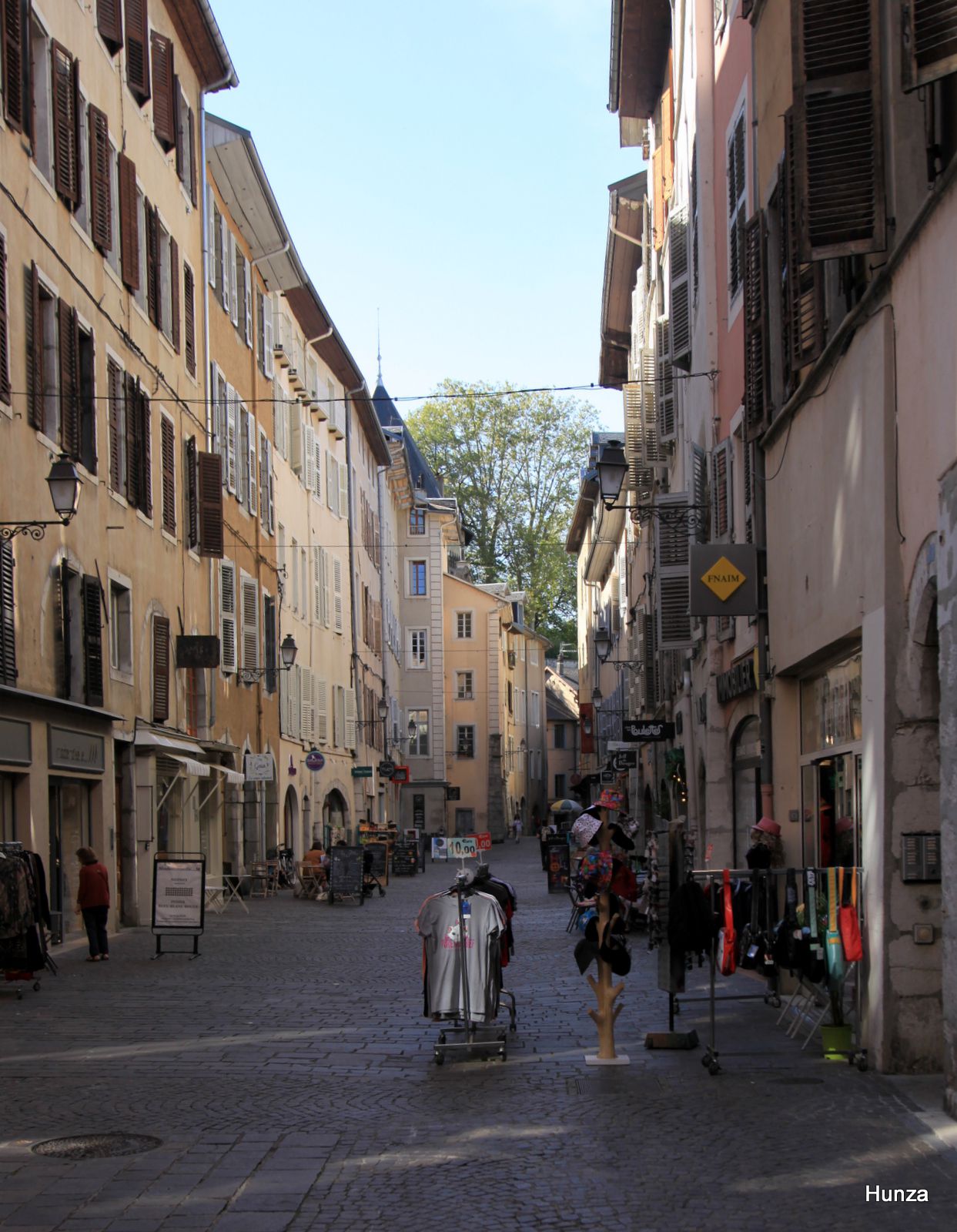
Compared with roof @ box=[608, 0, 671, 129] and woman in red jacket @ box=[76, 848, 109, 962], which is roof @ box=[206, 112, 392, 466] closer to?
roof @ box=[608, 0, 671, 129]

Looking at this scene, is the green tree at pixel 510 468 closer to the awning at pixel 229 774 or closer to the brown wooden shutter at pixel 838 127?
the awning at pixel 229 774

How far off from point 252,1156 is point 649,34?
89.4ft

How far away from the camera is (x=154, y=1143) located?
29.0ft

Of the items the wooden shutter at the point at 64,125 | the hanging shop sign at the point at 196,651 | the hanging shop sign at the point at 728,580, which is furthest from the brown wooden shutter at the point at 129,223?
the hanging shop sign at the point at 728,580

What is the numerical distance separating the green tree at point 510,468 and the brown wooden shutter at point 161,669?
141 ft

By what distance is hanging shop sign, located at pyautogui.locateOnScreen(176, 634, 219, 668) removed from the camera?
2839 centimetres

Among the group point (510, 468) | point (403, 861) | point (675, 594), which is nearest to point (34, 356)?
point (675, 594)

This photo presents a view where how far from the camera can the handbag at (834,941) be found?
35.6 ft

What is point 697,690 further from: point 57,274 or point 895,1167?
point 895,1167

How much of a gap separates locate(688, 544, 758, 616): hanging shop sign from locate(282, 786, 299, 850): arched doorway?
25.2 m

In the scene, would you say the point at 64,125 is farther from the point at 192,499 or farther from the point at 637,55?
the point at 637,55

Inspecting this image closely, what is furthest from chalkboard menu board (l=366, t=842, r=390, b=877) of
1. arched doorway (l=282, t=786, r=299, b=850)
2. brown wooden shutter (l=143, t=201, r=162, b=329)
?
brown wooden shutter (l=143, t=201, r=162, b=329)

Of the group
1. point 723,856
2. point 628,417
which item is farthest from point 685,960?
point 628,417

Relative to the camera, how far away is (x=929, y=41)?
802 cm
